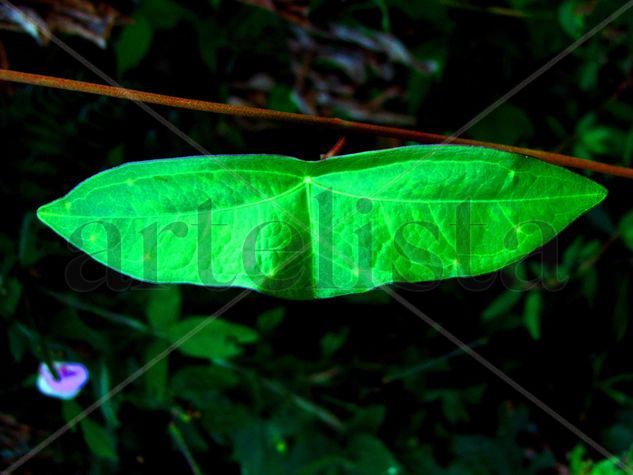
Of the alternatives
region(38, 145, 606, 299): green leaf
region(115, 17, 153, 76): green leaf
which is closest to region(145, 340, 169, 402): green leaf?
region(115, 17, 153, 76): green leaf

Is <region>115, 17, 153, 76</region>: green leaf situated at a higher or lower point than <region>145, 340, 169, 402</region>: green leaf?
higher

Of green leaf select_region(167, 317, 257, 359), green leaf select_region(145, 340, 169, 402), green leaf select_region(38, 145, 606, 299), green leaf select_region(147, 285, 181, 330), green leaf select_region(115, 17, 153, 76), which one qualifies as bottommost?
green leaf select_region(145, 340, 169, 402)

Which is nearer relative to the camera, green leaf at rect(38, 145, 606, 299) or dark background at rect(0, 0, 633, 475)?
green leaf at rect(38, 145, 606, 299)

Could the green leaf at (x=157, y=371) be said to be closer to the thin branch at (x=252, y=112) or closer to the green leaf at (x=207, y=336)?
the green leaf at (x=207, y=336)

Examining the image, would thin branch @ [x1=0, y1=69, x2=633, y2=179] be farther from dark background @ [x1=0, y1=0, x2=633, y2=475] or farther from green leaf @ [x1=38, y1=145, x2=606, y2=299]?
dark background @ [x1=0, y1=0, x2=633, y2=475]

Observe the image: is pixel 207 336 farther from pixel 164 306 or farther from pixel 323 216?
pixel 323 216

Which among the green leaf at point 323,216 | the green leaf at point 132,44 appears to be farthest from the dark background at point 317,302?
the green leaf at point 323,216

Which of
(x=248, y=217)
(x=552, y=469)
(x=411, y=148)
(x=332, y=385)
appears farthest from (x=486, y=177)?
(x=552, y=469)
